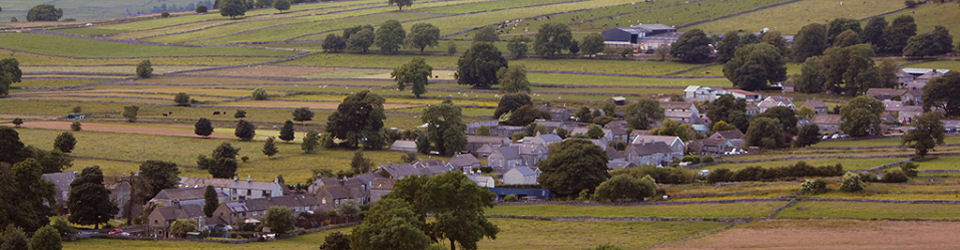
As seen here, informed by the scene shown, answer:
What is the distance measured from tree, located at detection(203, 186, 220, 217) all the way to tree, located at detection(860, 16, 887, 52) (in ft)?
314

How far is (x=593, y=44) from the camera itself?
15875cm

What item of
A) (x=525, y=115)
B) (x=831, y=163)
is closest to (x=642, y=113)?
(x=525, y=115)

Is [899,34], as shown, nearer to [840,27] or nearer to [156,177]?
[840,27]

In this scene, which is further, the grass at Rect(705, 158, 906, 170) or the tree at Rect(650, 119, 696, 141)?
the tree at Rect(650, 119, 696, 141)

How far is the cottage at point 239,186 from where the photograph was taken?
76062mm

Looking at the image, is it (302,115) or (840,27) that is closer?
(302,115)

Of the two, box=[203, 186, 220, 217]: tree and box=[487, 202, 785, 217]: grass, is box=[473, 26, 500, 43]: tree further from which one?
box=[203, 186, 220, 217]: tree

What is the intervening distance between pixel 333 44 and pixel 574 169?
327ft

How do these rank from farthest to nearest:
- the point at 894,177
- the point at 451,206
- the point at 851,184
Answer: the point at 894,177
the point at 851,184
the point at 451,206

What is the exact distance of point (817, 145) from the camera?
99.1 meters

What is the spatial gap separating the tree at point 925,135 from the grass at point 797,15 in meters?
74.2

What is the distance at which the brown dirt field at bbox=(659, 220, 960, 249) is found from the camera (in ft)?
190

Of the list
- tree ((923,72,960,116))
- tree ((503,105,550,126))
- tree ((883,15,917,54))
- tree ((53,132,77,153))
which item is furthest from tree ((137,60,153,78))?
tree ((923,72,960,116))

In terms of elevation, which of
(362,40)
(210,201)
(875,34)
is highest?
(875,34)
